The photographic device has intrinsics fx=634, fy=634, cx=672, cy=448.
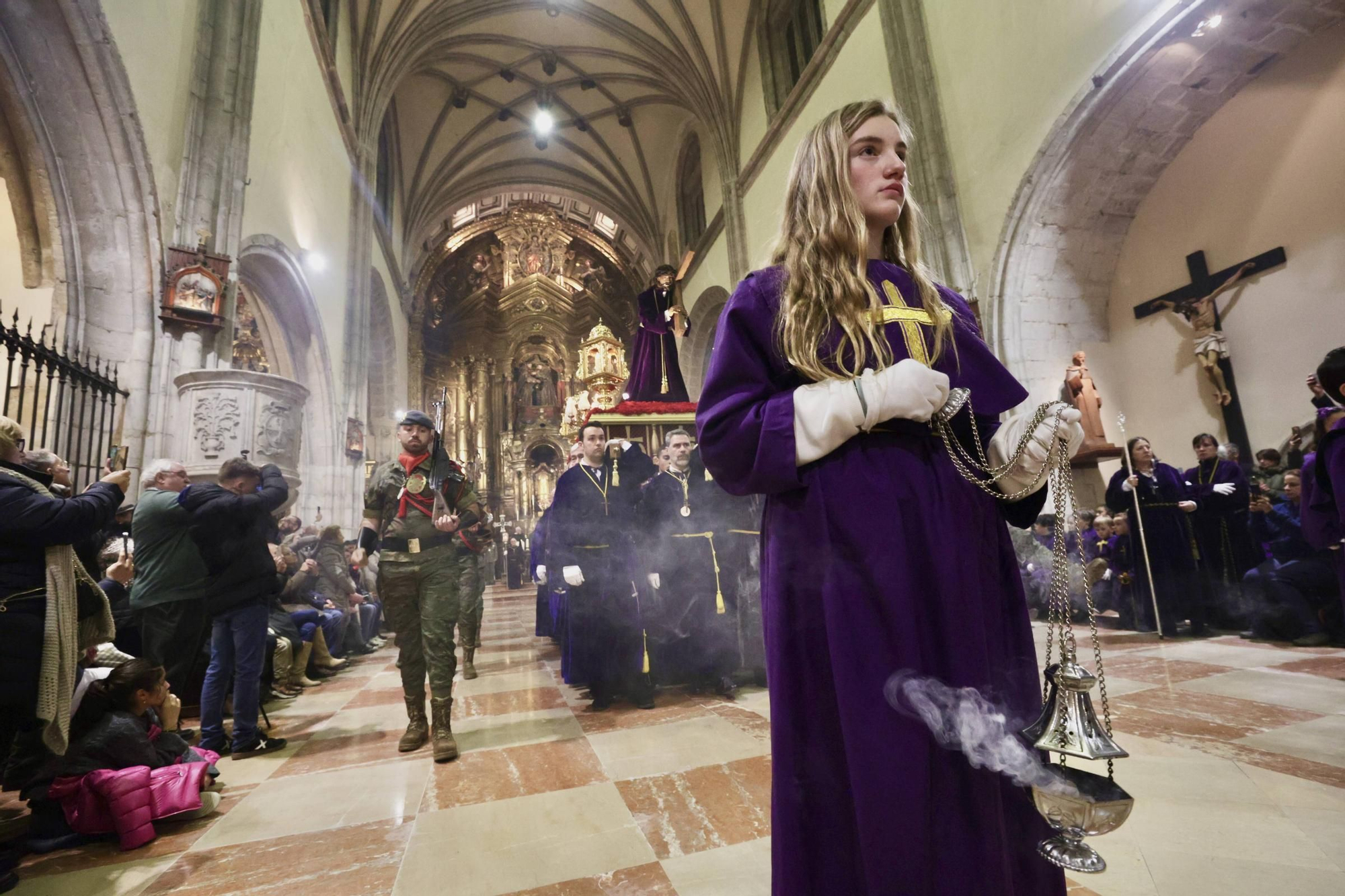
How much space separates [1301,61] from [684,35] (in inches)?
422

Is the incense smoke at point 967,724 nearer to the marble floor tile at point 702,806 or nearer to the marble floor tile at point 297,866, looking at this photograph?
the marble floor tile at point 702,806

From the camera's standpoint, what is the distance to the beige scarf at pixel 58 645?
2.08 meters

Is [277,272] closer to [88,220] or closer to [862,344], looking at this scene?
[88,220]

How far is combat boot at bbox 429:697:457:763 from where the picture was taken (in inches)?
112

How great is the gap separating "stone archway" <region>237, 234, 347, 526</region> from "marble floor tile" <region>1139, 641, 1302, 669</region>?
881cm

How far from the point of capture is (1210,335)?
620 cm

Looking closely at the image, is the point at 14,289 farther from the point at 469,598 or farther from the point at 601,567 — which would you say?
the point at 601,567

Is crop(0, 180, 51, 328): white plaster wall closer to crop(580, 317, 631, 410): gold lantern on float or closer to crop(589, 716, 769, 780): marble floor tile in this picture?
crop(589, 716, 769, 780): marble floor tile

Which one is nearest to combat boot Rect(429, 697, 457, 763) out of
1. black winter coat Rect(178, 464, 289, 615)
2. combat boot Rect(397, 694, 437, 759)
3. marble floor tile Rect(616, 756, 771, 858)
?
combat boot Rect(397, 694, 437, 759)

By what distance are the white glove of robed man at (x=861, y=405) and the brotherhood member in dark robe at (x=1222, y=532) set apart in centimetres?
561

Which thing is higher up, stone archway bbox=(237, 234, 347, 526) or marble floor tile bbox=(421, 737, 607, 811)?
stone archway bbox=(237, 234, 347, 526)

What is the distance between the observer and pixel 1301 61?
559cm

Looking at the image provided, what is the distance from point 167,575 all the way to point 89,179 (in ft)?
11.1

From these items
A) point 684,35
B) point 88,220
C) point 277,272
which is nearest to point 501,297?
point 684,35
